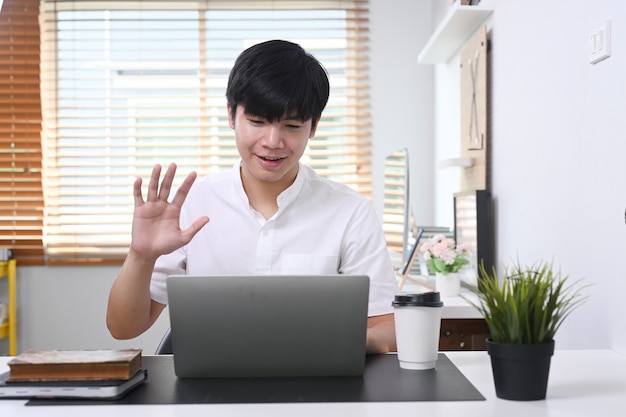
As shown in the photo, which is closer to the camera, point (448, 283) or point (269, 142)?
point (269, 142)

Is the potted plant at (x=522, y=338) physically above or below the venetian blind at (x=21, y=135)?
below

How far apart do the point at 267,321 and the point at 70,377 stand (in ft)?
1.02

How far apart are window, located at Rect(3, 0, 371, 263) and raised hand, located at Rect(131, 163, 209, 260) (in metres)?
2.53

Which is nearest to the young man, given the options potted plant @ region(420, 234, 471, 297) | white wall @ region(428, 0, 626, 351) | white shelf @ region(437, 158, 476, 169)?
white wall @ region(428, 0, 626, 351)

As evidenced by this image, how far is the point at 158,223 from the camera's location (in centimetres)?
147

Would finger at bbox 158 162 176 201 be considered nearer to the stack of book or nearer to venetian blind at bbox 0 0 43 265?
the stack of book

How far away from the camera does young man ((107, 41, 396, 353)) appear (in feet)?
5.36

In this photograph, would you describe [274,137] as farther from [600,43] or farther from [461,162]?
[461,162]

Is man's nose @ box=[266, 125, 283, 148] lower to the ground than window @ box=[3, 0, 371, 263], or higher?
lower

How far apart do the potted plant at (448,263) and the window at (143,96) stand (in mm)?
1366

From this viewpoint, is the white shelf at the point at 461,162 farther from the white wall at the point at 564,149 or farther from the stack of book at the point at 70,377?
the stack of book at the point at 70,377

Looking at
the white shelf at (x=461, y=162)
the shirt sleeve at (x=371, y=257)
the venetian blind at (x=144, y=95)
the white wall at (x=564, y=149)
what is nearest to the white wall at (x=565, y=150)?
the white wall at (x=564, y=149)

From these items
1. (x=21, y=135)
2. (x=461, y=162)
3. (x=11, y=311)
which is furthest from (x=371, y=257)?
(x=21, y=135)

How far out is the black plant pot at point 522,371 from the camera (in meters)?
1.12
